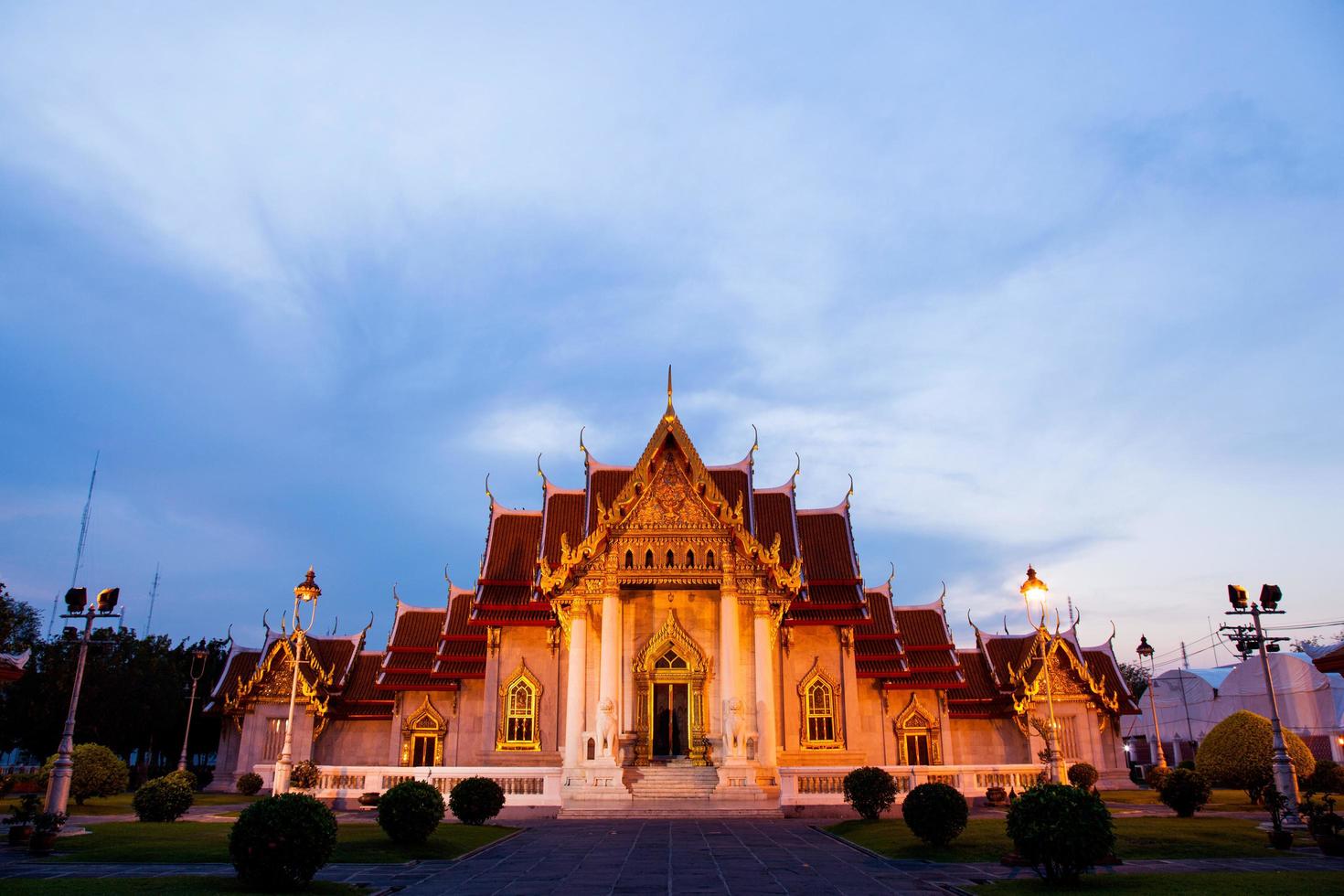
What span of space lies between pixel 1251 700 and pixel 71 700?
67.2 metres

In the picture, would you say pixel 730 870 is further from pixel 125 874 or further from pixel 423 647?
pixel 423 647

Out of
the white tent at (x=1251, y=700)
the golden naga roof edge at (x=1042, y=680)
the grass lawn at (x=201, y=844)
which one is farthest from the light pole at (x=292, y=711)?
the white tent at (x=1251, y=700)

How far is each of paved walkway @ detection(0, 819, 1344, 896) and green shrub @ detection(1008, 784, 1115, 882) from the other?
3.58 ft

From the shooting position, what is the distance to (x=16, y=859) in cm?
1400

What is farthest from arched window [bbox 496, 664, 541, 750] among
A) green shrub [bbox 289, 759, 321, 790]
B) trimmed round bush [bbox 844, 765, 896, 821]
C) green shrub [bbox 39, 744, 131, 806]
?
trimmed round bush [bbox 844, 765, 896, 821]

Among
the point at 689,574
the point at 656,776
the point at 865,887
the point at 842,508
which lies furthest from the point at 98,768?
the point at 842,508

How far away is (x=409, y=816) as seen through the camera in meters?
15.7

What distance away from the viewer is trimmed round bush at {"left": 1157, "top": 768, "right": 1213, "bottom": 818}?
2047 cm

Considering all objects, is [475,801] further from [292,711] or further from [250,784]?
[250,784]

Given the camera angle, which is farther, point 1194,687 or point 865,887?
point 1194,687

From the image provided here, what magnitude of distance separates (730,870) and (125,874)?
27.5 ft

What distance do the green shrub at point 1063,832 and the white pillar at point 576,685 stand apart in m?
16.0

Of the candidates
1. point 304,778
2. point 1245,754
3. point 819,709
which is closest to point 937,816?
point 1245,754

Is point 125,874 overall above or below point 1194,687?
below
